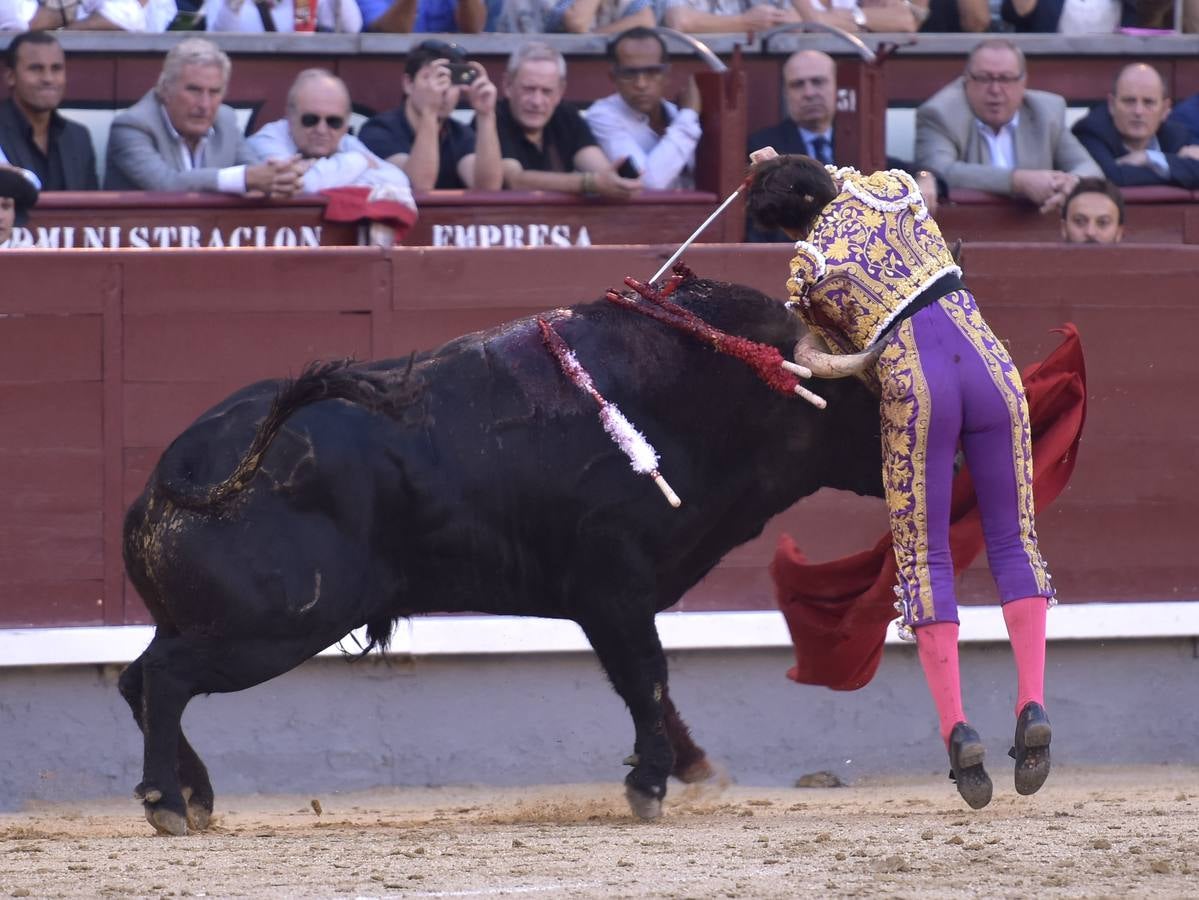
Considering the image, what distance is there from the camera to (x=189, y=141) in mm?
7215

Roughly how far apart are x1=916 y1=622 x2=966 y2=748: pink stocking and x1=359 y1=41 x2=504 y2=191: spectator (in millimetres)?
3050

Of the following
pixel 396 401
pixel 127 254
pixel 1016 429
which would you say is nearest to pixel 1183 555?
pixel 1016 429

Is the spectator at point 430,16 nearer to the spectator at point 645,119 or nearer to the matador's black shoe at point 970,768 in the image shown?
the spectator at point 645,119

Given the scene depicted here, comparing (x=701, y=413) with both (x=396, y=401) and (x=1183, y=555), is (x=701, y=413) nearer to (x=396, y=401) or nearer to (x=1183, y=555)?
(x=396, y=401)

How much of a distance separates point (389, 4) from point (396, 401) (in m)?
3.31

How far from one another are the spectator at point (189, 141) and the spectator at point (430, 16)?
3.09 feet

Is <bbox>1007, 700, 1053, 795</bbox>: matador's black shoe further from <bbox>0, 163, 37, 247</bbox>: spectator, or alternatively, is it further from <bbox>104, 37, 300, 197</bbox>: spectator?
<bbox>0, 163, 37, 247</bbox>: spectator

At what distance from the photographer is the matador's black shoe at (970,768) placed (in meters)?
4.58

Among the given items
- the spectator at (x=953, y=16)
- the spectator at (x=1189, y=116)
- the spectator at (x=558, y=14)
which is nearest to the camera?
the spectator at (x=558, y=14)

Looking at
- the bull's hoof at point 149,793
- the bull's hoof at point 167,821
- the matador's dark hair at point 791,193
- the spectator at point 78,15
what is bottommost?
the bull's hoof at point 167,821

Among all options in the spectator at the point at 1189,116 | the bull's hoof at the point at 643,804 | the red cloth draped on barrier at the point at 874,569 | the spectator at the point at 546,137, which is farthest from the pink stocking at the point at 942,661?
the spectator at the point at 1189,116

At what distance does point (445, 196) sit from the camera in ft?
23.5

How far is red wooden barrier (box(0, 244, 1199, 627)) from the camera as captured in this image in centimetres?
655

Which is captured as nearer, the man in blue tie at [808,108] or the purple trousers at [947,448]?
the purple trousers at [947,448]
